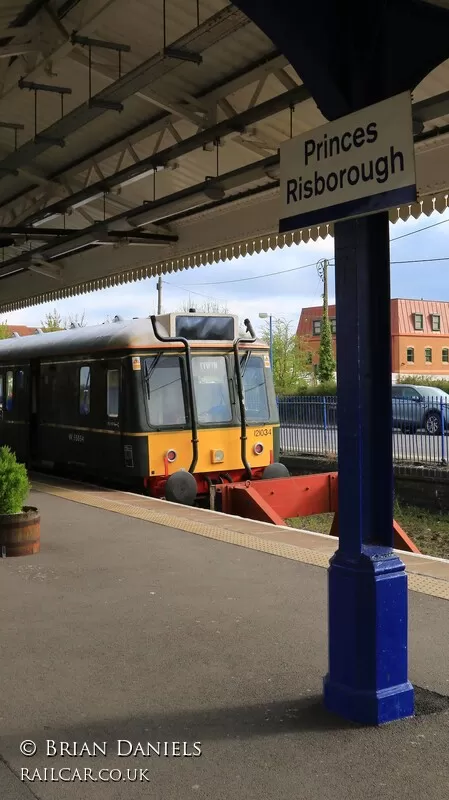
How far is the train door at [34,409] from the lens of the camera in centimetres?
1592

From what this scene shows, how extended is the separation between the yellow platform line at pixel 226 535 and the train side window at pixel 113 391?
133 cm

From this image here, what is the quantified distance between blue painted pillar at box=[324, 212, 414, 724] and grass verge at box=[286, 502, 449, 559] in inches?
328

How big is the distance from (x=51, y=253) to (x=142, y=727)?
10.9 meters

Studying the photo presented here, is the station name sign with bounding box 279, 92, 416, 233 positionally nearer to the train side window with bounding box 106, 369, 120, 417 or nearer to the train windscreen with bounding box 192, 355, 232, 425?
the train windscreen with bounding box 192, 355, 232, 425

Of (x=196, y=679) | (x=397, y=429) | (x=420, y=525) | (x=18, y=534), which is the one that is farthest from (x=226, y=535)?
(x=397, y=429)

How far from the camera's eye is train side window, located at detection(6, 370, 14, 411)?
17.0m

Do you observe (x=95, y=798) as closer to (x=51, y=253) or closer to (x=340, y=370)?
(x=340, y=370)

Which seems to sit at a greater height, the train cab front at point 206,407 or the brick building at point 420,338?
the brick building at point 420,338

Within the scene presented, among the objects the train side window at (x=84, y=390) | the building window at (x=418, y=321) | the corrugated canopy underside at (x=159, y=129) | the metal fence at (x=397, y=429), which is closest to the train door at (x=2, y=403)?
the corrugated canopy underside at (x=159, y=129)

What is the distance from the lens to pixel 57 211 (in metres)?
12.2

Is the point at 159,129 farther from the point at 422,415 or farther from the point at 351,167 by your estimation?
the point at 422,415

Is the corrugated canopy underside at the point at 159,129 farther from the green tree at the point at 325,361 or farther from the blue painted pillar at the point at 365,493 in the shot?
the green tree at the point at 325,361

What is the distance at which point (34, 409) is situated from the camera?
16.0 metres

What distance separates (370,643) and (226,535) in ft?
16.2
